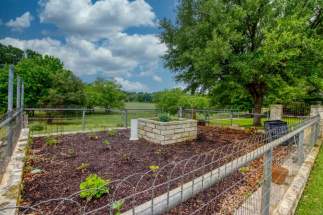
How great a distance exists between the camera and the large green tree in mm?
7184

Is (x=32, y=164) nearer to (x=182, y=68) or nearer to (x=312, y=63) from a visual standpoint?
(x=182, y=68)

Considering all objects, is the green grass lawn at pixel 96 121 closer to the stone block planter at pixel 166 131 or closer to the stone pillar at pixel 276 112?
the stone block planter at pixel 166 131

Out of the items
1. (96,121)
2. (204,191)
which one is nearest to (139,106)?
(96,121)

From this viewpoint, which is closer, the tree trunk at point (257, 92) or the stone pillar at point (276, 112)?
the tree trunk at point (257, 92)

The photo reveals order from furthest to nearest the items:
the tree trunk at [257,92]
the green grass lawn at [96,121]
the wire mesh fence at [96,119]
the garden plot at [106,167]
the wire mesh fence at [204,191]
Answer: the tree trunk at [257,92] < the green grass lawn at [96,121] < the wire mesh fence at [96,119] < the garden plot at [106,167] < the wire mesh fence at [204,191]

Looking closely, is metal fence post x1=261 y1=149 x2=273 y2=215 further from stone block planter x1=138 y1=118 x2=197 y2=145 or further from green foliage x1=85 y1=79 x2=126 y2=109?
green foliage x1=85 y1=79 x2=126 y2=109

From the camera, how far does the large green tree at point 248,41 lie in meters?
7.18

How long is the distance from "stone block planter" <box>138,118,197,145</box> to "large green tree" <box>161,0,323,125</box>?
2349mm

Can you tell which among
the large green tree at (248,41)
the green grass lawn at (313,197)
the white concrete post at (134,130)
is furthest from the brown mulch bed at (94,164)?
the large green tree at (248,41)

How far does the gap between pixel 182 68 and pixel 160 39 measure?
75.6 inches

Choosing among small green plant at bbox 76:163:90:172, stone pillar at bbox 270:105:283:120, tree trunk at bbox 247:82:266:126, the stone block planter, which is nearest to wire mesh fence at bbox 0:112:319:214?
small green plant at bbox 76:163:90:172

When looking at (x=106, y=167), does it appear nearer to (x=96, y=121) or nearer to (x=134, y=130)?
(x=134, y=130)

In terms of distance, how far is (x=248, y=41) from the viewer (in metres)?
9.28

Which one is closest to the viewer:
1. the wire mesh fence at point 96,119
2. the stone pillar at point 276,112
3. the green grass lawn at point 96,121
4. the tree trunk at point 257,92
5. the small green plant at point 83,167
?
the small green plant at point 83,167
